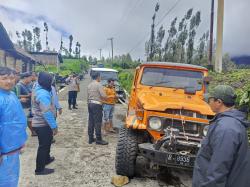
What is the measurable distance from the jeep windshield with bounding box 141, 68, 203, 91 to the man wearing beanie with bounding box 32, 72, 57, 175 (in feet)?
7.05

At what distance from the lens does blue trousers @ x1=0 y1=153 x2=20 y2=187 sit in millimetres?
3473

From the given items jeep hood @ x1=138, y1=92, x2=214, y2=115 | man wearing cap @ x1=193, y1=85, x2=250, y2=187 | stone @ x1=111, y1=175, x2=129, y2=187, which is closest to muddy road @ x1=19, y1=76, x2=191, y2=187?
stone @ x1=111, y1=175, x2=129, y2=187

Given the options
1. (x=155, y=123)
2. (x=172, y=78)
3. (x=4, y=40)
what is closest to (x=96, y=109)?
(x=172, y=78)

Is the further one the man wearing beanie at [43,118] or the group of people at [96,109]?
the group of people at [96,109]

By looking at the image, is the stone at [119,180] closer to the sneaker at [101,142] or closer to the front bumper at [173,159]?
the front bumper at [173,159]

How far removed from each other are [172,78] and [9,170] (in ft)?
14.1

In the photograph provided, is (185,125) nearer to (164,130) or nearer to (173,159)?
(164,130)

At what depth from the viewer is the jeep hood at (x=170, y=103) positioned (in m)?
5.55

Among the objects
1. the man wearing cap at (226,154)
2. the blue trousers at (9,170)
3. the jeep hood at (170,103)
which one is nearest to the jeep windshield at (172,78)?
the jeep hood at (170,103)

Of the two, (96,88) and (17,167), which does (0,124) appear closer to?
(17,167)

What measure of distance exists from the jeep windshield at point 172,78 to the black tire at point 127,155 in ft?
5.32

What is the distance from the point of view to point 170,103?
5629 mm

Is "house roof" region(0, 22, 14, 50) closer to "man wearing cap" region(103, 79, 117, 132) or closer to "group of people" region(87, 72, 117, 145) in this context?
"man wearing cap" region(103, 79, 117, 132)

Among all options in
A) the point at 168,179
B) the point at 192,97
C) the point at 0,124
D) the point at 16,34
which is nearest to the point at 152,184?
the point at 168,179
